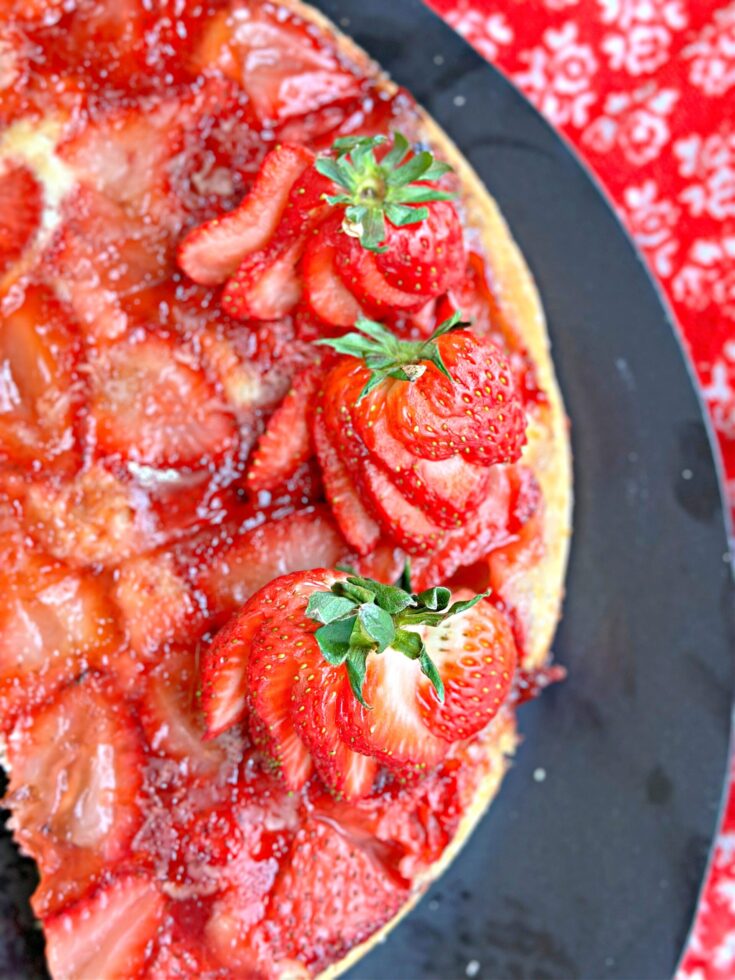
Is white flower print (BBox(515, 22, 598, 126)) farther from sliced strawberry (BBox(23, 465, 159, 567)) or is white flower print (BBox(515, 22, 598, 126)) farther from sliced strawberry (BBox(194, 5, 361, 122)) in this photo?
sliced strawberry (BBox(23, 465, 159, 567))

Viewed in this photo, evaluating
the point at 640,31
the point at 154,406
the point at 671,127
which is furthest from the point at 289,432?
the point at 640,31

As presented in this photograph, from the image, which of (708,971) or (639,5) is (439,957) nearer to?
(708,971)

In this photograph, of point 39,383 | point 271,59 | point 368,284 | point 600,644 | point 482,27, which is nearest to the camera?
point 368,284

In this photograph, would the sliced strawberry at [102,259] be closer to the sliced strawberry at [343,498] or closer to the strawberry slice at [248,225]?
the strawberry slice at [248,225]

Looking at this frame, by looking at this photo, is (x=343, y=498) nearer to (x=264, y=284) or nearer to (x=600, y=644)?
(x=264, y=284)

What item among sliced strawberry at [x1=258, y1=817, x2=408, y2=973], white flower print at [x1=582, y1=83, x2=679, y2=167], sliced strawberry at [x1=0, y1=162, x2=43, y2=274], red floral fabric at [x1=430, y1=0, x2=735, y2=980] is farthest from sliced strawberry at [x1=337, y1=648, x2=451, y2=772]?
white flower print at [x1=582, y1=83, x2=679, y2=167]

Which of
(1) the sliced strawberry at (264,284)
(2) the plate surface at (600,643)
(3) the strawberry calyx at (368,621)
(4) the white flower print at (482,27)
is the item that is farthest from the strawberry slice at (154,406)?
(4) the white flower print at (482,27)
